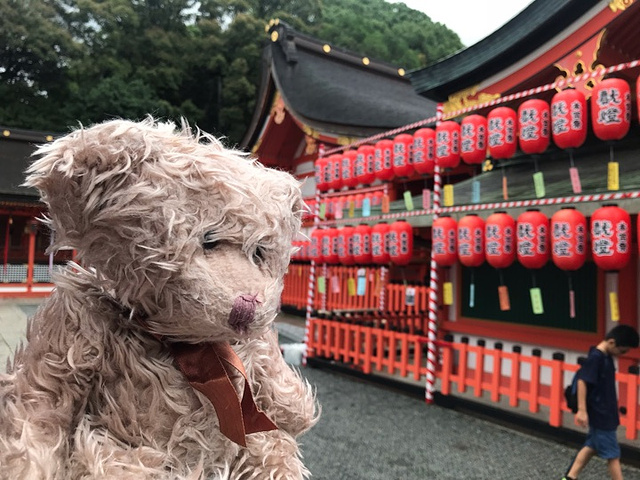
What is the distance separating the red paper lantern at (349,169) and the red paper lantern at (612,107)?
11.1 feet

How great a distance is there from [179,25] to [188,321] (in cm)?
2490

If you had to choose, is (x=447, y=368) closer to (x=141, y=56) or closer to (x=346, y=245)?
(x=346, y=245)

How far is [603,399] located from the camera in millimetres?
3109

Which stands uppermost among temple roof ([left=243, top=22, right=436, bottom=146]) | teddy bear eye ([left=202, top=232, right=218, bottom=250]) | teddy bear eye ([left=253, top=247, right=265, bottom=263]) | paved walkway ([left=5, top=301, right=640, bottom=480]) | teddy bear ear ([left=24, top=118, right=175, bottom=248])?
temple roof ([left=243, top=22, right=436, bottom=146])

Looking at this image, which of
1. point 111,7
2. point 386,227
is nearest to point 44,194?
point 386,227

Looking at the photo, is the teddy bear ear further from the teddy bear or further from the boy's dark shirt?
the boy's dark shirt

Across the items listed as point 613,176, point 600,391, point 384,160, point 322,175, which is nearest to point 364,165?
point 384,160

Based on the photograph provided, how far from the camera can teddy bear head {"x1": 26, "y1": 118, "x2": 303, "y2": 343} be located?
1.09 metres

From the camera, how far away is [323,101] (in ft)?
30.8

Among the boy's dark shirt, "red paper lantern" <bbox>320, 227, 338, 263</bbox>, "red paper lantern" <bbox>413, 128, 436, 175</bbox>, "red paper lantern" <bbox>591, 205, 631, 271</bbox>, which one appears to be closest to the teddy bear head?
the boy's dark shirt

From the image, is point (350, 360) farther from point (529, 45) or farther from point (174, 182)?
point (174, 182)

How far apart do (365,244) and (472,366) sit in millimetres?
2304

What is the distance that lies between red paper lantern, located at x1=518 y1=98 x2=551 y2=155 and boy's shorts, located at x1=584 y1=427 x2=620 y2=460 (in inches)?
104

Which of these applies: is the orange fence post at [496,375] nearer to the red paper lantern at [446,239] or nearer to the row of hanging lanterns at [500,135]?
the red paper lantern at [446,239]
